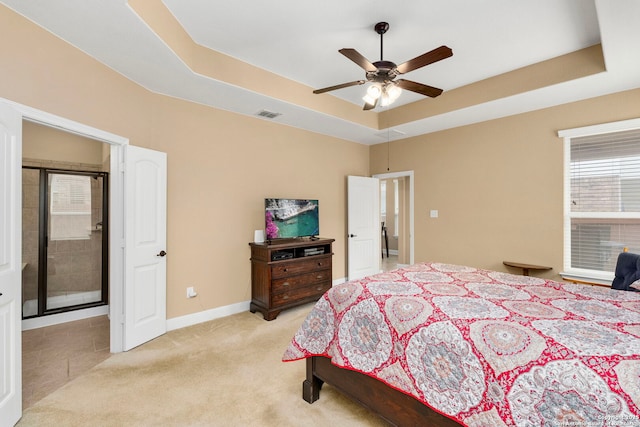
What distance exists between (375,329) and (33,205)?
4346mm

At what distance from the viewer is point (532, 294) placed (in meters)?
1.94

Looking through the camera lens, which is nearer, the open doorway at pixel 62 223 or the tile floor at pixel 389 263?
the open doorway at pixel 62 223

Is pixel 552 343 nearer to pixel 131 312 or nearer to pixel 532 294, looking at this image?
pixel 532 294

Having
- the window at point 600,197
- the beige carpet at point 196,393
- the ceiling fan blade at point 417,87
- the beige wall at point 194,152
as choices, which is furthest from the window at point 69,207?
the window at point 600,197

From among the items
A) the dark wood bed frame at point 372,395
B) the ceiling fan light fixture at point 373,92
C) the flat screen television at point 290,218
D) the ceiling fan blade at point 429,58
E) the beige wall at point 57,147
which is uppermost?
the ceiling fan blade at point 429,58

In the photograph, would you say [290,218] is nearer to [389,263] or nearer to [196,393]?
[196,393]

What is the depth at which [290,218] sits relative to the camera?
13.5ft

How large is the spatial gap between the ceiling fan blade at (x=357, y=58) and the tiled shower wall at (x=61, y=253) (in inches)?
146

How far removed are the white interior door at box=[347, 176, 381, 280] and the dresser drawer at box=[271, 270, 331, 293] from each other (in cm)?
Answer: 107

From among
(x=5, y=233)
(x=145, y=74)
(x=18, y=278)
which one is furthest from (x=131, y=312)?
(x=145, y=74)

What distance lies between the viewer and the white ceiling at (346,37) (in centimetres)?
210

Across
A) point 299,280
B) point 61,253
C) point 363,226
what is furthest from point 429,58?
point 61,253

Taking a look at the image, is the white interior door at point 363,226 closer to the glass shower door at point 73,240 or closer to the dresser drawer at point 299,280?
the dresser drawer at point 299,280

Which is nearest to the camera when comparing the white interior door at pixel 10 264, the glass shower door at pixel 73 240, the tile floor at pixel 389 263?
the white interior door at pixel 10 264
